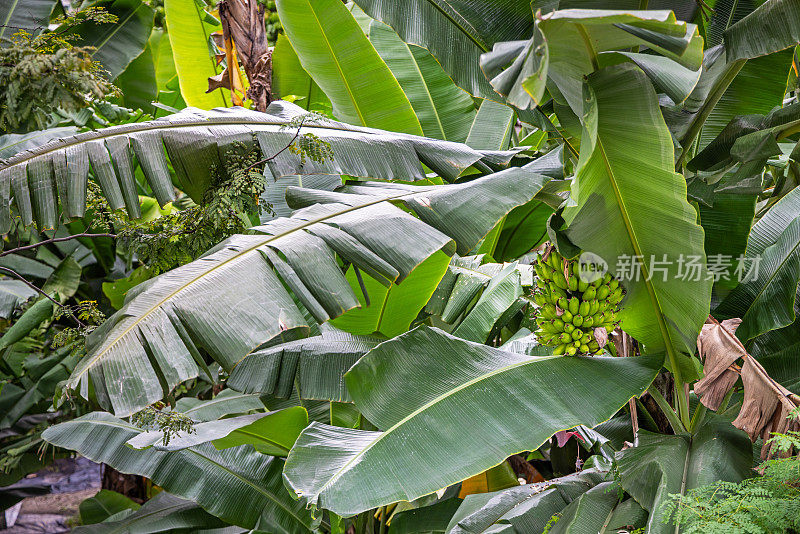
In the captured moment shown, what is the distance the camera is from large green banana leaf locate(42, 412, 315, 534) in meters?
2.37

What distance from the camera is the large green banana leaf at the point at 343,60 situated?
2.56 meters

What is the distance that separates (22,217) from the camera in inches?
63.4

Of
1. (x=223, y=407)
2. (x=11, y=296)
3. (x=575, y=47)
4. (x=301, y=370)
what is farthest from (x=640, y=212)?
(x=11, y=296)

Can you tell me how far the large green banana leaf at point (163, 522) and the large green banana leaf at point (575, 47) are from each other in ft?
7.55

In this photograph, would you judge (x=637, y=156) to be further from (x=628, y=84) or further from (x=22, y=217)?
(x=22, y=217)

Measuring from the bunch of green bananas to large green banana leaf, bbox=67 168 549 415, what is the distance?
22cm

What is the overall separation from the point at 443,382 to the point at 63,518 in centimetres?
518

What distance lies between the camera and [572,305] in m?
1.55

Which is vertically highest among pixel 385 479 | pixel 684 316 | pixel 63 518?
pixel 684 316

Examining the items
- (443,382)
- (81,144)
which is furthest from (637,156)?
(81,144)

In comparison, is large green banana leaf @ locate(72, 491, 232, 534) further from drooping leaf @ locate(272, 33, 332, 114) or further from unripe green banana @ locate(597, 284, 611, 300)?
drooping leaf @ locate(272, 33, 332, 114)

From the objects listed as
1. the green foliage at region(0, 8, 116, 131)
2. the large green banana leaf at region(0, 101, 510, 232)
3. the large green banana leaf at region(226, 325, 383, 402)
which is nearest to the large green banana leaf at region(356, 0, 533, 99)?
the large green banana leaf at region(0, 101, 510, 232)

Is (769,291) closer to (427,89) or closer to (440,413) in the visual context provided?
(440,413)

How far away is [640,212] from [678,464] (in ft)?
2.05
